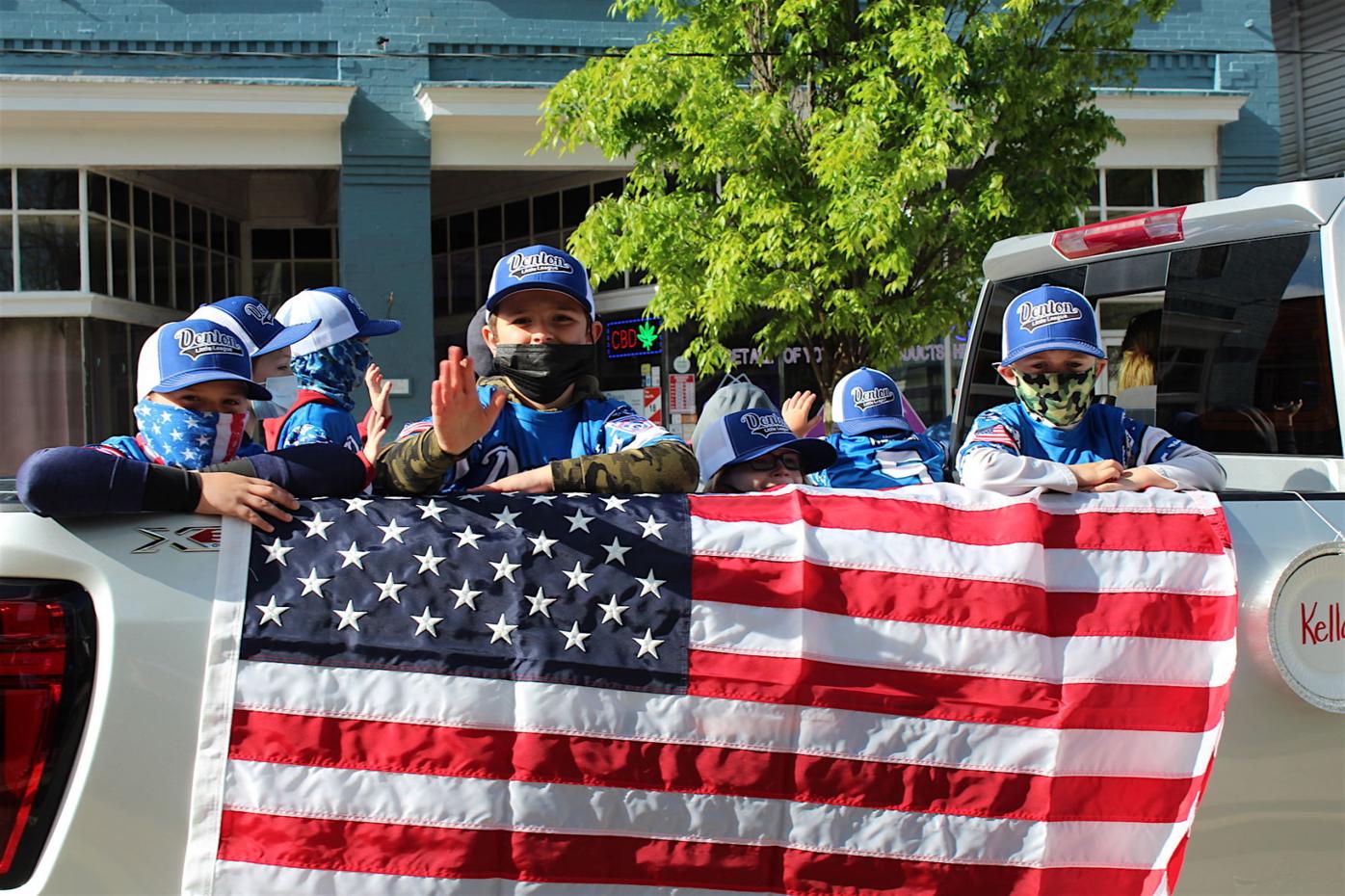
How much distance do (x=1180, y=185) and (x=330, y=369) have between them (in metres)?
13.5

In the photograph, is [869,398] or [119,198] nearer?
[869,398]

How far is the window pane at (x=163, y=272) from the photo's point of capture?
14852mm

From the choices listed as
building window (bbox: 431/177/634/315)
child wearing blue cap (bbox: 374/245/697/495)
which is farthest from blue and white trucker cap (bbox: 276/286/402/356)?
building window (bbox: 431/177/634/315)

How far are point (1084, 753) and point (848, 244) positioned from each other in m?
5.76

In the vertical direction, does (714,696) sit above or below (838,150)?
below

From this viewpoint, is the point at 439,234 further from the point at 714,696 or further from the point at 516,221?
the point at 714,696

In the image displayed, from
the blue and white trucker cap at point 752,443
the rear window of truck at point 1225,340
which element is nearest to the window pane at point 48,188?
the rear window of truck at point 1225,340

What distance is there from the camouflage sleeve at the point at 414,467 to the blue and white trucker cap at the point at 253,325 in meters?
1.01

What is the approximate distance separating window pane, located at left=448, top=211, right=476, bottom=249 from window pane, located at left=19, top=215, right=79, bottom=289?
182 inches

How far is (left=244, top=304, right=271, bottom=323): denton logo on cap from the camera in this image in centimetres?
362

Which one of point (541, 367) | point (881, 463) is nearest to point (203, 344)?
point (541, 367)

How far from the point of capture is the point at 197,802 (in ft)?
6.84

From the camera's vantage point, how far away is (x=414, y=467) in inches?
102

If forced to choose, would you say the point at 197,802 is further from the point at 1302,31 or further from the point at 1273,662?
the point at 1302,31
